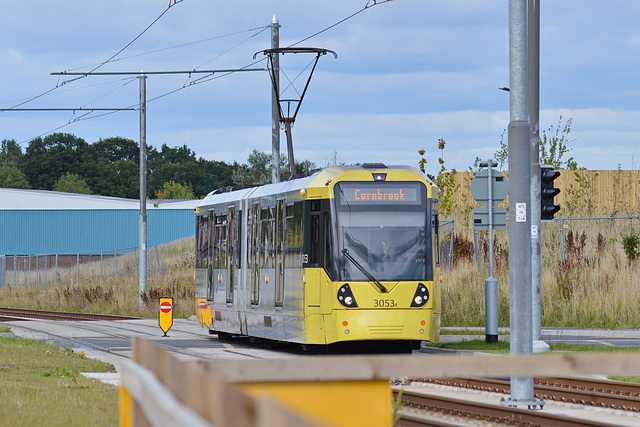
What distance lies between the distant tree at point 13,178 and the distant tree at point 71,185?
5999mm

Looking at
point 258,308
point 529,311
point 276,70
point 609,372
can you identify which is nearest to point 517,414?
point 529,311

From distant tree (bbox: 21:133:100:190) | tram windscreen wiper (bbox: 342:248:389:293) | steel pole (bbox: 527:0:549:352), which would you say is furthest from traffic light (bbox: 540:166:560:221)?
distant tree (bbox: 21:133:100:190)

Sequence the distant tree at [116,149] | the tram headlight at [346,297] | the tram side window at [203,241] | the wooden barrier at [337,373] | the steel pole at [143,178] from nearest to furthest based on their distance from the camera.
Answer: the wooden barrier at [337,373]
the tram headlight at [346,297]
the tram side window at [203,241]
the steel pole at [143,178]
the distant tree at [116,149]

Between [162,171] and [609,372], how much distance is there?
140733 mm

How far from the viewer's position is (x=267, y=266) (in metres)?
20.8

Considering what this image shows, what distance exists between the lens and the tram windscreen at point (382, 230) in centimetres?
1831

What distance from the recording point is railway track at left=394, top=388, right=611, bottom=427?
10.3 metres

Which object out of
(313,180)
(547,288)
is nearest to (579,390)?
(313,180)

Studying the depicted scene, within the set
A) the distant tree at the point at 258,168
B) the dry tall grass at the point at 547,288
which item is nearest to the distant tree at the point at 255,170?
the distant tree at the point at 258,168

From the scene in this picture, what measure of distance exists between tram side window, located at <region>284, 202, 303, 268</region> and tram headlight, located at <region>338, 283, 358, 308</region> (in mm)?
1245

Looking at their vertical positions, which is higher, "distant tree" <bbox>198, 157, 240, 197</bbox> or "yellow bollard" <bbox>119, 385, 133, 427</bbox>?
"distant tree" <bbox>198, 157, 240, 197</bbox>

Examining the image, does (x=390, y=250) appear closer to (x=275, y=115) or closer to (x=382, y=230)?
(x=382, y=230)

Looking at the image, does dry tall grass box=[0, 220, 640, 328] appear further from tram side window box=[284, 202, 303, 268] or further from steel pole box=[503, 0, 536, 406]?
steel pole box=[503, 0, 536, 406]

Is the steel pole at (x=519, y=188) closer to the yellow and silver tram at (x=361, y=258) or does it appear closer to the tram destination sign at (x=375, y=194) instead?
the yellow and silver tram at (x=361, y=258)
